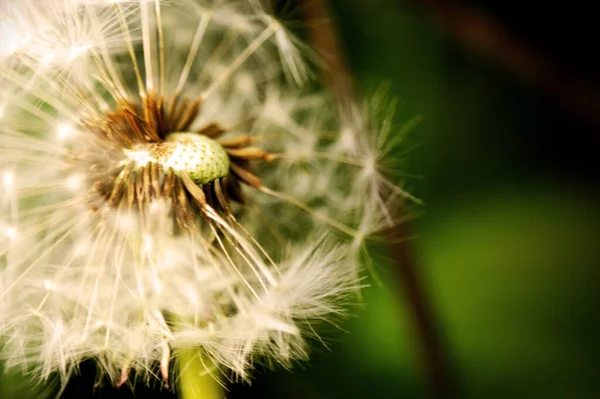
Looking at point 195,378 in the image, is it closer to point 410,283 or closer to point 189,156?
point 189,156

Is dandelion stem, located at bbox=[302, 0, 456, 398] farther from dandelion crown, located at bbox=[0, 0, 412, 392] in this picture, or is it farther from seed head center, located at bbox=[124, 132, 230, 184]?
seed head center, located at bbox=[124, 132, 230, 184]

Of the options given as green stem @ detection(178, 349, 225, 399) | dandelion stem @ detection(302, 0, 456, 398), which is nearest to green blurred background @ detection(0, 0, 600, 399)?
dandelion stem @ detection(302, 0, 456, 398)

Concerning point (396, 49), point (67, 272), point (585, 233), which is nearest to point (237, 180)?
point (67, 272)

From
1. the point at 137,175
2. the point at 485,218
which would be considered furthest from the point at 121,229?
the point at 485,218

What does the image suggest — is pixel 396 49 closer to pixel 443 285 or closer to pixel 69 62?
pixel 443 285

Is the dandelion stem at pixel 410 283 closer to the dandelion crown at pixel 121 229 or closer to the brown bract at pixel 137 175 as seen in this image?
the dandelion crown at pixel 121 229
